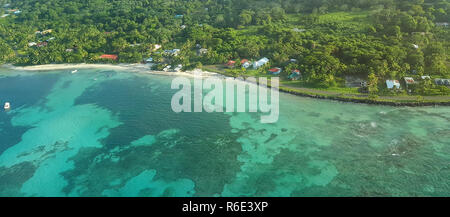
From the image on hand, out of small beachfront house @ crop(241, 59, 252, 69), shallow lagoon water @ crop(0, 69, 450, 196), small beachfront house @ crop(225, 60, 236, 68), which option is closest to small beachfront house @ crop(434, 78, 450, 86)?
shallow lagoon water @ crop(0, 69, 450, 196)

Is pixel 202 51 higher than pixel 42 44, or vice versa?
pixel 42 44

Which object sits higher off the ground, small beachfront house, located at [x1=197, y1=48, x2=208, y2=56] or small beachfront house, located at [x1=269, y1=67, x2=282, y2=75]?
small beachfront house, located at [x1=197, y1=48, x2=208, y2=56]

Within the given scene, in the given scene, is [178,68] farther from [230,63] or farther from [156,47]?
[156,47]

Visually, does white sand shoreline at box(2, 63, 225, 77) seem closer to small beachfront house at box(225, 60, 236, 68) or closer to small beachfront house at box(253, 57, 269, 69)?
small beachfront house at box(225, 60, 236, 68)

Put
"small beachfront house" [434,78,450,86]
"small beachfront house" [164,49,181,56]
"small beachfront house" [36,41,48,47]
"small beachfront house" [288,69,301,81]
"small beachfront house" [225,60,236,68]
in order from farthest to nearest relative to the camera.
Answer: "small beachfront house" [36,41,48,47]
"small beachfront house" [164,49,181,56]
"small beachfront house" [225,60,236,68]
"small beachfront house" [288,69,301,81]
"small beachfront house" [434,78,450,86]

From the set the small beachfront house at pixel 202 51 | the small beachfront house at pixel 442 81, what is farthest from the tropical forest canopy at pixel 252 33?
the small beachfront house at pixel 442 81

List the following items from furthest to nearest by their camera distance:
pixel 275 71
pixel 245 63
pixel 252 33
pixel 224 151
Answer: pixel 252 33, pixel 245 63, pixel 275 71, pixel 224 151

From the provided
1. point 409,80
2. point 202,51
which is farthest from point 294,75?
point 202,51
